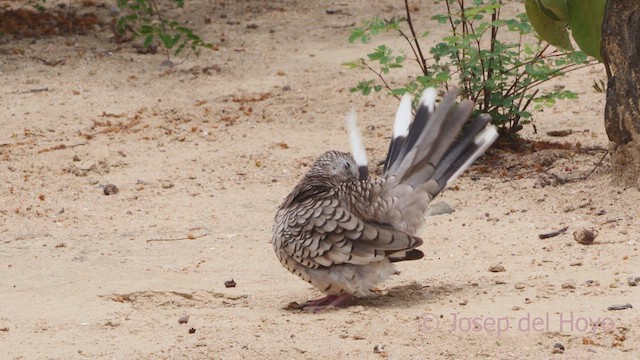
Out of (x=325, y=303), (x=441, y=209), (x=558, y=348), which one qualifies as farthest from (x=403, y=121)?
(x=558, y=348)

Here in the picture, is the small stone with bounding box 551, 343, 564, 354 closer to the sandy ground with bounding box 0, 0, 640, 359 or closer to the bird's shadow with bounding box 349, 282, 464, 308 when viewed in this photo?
the sandy ground with bounding box 0, 0, 640, 359

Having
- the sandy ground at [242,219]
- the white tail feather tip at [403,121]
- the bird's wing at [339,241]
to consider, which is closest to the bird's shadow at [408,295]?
the sandy ground at [242,219]

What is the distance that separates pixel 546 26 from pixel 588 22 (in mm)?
248

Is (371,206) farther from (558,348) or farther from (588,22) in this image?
(588,22)

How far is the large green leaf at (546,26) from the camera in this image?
Answer: 6.77 meters

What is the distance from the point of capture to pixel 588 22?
6.75 meters

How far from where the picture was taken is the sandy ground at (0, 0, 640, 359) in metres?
4.71

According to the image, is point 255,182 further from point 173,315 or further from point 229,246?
point 173,315

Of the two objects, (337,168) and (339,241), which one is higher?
(337,168)

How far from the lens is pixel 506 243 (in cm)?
617

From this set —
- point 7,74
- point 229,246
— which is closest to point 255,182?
point 229,246

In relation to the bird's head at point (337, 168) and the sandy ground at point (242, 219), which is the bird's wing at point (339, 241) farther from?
the bird's head at point (337, 168)

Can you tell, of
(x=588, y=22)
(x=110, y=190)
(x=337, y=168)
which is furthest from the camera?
(x=110, y=190)

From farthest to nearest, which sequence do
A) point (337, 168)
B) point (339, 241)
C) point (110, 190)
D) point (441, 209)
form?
point (110, 190) < point (441, 209) < point (337, 168) < point (339, 241)
